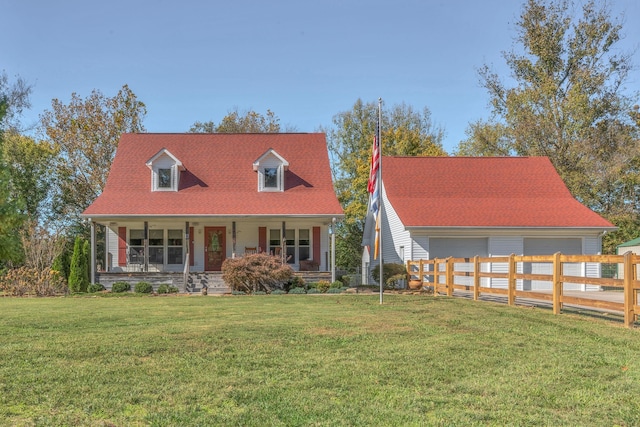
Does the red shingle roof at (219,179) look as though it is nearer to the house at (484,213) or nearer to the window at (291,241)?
the window at (291,241)

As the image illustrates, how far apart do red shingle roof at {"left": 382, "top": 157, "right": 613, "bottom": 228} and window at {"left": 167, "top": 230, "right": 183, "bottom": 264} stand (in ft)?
30.7

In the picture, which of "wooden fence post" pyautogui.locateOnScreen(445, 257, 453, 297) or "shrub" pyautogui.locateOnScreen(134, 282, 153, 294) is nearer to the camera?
"wooden fence post" pyautogui.locateOnScreen(445, 257, 453, 297)

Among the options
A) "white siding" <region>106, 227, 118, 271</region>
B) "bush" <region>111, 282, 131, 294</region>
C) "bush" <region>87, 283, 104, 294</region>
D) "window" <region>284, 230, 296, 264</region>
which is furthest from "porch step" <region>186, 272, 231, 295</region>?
"white siding" <region>106, 227, 118, 271</region>

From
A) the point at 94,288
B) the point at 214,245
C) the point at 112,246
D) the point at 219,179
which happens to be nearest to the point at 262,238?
the point at 214,245

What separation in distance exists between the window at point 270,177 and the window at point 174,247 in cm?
436

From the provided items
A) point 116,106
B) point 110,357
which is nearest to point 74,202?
point 116,106

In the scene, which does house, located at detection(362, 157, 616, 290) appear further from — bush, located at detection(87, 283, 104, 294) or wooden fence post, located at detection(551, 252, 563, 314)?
bush, located at detection(87, 283, 104, 294)

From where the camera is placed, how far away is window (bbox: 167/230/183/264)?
2505 cm

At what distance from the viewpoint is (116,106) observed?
111 feet

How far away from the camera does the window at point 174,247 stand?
25047mm

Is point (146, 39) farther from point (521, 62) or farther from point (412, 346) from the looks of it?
point (521, 62)

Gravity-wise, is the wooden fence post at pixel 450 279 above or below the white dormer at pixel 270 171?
below

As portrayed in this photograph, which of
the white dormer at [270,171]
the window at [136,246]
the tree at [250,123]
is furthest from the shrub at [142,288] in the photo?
the tree at [250,123]

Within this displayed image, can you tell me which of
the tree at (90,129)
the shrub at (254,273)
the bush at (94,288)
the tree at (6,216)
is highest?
the tree at (90,129)
